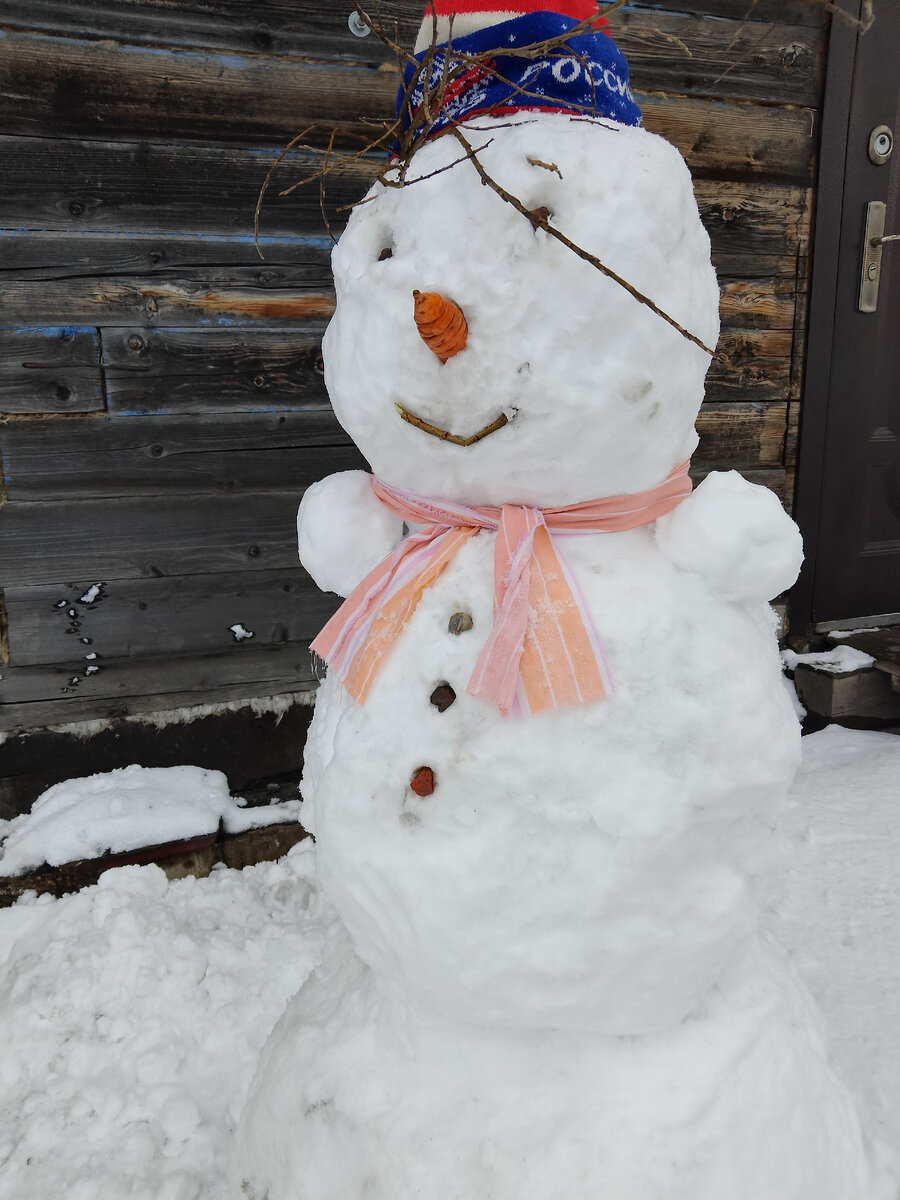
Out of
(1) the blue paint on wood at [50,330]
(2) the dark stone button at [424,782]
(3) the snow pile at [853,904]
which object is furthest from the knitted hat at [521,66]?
(3) the snow pile at [853,904]

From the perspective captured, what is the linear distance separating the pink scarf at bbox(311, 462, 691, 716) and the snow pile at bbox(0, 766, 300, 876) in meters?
1.27

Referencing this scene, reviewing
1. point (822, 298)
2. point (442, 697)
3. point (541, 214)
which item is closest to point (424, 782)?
point (442, 697)

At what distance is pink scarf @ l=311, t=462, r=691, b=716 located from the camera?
3.69 feet

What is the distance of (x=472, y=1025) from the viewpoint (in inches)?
50.7

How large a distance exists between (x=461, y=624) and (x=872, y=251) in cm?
270

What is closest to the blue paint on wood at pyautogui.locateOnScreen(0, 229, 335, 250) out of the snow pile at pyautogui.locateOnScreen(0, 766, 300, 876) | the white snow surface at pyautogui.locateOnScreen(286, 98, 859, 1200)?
the white snow surface at pyautogui.locateOnScreen(286, 98, 859, 1200)

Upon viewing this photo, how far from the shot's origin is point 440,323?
105 cm

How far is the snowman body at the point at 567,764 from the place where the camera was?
3.63ft

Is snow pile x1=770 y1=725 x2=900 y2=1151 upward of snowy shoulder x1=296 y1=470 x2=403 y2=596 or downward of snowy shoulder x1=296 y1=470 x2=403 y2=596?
A: downward

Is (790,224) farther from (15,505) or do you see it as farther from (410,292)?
(15,505)

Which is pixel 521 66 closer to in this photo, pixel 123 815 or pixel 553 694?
pixel 553 694

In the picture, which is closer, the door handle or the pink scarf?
the pink scarf

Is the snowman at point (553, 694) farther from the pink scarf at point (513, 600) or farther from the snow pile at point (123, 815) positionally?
the snow pile at point (123, 815)

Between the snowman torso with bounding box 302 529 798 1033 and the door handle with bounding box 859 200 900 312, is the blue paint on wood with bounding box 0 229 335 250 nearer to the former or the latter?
the snowman torso with bounding box 302 529 798 1033
